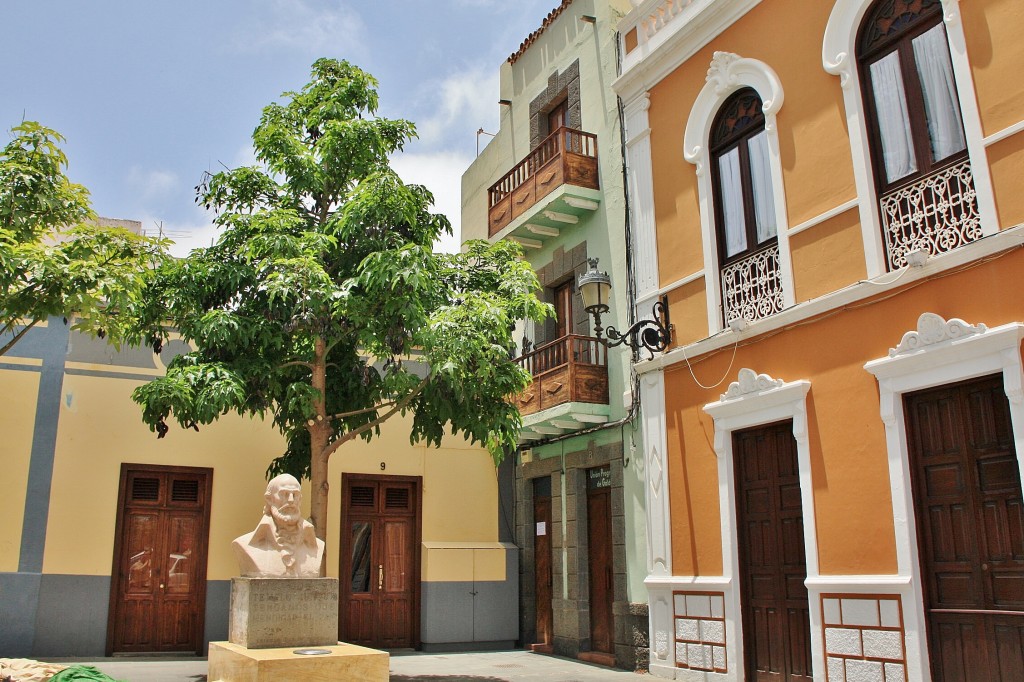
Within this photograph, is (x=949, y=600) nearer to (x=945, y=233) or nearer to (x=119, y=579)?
(x=945, y=233)

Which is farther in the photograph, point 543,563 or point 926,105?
point 543,563

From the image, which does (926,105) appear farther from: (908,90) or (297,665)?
(297,665)

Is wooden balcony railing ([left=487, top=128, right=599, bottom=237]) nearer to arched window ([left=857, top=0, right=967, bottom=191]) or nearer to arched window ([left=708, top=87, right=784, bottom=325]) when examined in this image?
arched window ([left=708, top=87, right=784, bottom=325])

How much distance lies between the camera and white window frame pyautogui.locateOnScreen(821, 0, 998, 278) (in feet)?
25.0

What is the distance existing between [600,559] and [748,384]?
4299 mm

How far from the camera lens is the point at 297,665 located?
21.8 feet

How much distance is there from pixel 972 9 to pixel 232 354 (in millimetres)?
7680

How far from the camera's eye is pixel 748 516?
31.8ft

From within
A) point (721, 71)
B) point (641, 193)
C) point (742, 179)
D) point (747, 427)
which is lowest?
point (747, 427)

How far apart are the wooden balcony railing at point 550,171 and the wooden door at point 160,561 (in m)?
6.16

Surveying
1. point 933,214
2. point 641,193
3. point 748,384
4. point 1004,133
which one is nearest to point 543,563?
point 748,384

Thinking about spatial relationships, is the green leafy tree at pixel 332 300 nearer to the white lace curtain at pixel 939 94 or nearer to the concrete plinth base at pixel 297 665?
the concrete plinth base at pixel 297 665

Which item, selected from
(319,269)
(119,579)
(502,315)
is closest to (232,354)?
(319,269)

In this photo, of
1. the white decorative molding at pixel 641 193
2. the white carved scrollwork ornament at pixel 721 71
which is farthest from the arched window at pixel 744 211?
the white decorative molding at pixel 641 193
